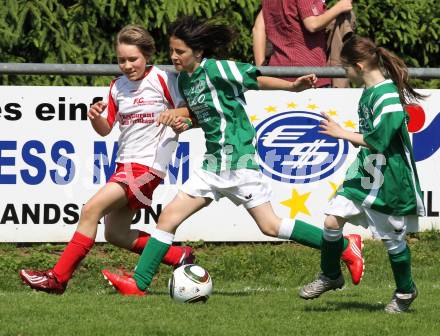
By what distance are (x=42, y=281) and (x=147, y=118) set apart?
137cm

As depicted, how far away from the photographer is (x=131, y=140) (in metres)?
8.88

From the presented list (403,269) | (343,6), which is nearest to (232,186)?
(403,269)

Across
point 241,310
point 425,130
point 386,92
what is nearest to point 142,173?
point 241,310

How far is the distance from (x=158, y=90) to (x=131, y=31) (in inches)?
18.2

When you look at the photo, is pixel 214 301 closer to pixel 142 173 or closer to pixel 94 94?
pixel 142 173

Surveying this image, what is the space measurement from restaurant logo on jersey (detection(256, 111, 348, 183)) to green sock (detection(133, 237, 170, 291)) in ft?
8.63

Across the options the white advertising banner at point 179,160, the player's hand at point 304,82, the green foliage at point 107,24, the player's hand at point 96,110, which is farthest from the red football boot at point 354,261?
the green foliage at point 107,24

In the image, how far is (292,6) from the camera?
11.2 m

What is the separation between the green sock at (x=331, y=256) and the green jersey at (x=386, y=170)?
0.43 metres

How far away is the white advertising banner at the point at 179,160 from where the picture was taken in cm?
1072

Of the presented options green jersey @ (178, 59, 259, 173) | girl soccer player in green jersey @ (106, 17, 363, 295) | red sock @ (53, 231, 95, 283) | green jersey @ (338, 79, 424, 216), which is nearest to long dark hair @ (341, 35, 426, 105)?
green jersey @ (338, 79, 424, 216)

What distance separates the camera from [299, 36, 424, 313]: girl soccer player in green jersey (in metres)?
7.67

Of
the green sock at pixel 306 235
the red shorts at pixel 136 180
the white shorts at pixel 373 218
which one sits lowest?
the green sock at pixel 306 235

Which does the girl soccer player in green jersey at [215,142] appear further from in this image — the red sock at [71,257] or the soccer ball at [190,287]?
the red sock at [71,257]
